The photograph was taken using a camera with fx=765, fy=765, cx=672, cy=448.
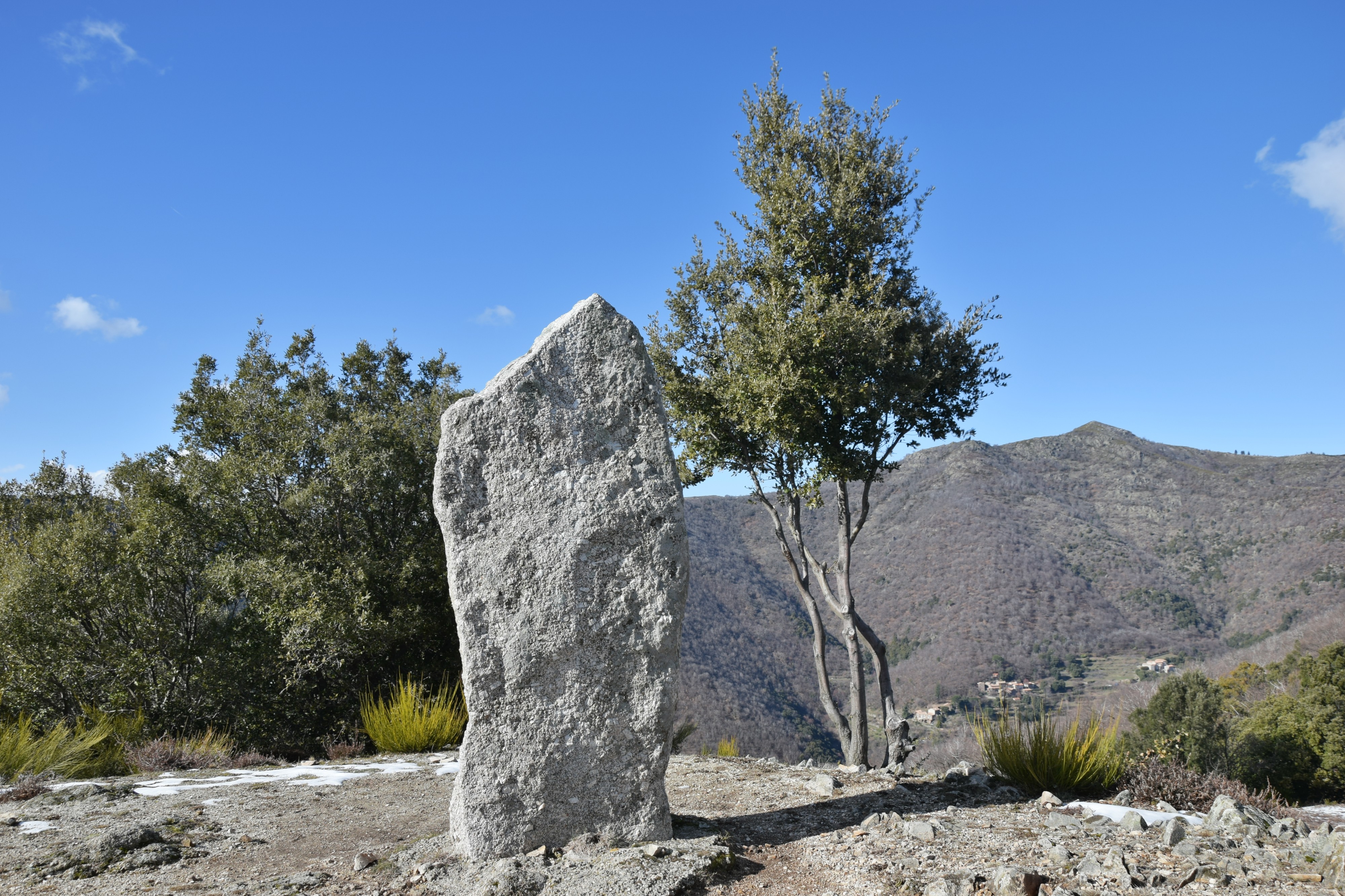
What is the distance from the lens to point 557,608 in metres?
4.74

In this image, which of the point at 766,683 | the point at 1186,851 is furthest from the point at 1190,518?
the point at 1186,851

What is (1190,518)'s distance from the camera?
147 ft

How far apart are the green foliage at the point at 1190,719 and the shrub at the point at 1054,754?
4.02 metres

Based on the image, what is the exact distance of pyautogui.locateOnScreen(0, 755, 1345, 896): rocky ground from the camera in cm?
421

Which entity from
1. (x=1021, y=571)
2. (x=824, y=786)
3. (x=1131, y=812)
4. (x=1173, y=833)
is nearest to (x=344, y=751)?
(x=824, y=786)

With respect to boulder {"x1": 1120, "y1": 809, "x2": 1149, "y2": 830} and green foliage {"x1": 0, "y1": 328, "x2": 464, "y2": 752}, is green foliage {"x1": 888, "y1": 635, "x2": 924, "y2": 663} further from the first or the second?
boulder {"x1": 1120, "y1": 809, "x2": 1149, "y2": 830}

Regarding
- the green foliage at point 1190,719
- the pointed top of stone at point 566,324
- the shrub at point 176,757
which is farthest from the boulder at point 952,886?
the shrub at point 176,757

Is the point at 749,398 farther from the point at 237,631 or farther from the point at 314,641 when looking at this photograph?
the point at 237,631

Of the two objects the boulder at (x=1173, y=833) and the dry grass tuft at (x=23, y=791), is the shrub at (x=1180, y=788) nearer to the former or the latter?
the boulder at (x=1173, y=833)

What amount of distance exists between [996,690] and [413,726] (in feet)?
77.6

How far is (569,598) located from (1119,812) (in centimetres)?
408

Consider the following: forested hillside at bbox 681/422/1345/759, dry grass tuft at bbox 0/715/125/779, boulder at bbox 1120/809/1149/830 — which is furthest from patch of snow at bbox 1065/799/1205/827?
forested hillside at bbox 681/422/1345/759

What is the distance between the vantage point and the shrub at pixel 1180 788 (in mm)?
5953

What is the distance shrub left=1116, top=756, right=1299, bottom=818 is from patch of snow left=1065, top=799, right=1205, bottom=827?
0.40 m
